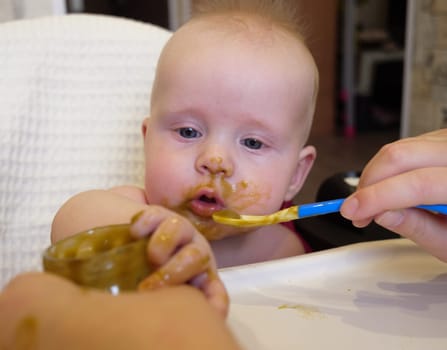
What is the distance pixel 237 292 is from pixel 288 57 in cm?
38

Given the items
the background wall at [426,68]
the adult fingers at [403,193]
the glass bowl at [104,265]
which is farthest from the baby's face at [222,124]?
the background wall at [426,68]

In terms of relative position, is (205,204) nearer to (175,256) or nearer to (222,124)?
(222,124)

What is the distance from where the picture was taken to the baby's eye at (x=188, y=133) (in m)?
0.78

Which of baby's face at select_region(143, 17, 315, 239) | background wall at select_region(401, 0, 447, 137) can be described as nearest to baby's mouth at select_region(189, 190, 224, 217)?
baby's face at select_region(143, 17, 315, 239)

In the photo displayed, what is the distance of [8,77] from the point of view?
3.19 feet

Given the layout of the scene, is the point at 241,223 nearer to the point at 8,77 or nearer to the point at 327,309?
the point at 327,309

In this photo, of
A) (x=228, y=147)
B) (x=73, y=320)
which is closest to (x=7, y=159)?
(x=228, y=147)

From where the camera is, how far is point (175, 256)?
1.36 ft

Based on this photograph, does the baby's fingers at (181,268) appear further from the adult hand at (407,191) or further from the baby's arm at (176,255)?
the adult hand at (407,191)

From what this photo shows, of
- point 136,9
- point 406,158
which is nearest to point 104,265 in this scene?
point 406,158

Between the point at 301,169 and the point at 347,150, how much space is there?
226cm

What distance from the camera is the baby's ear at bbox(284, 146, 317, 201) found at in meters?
0.93

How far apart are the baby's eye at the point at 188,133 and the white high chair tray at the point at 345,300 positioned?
207mm

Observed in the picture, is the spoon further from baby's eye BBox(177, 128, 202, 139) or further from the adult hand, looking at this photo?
baby's eye BBox(177, 128, 202, 139)
